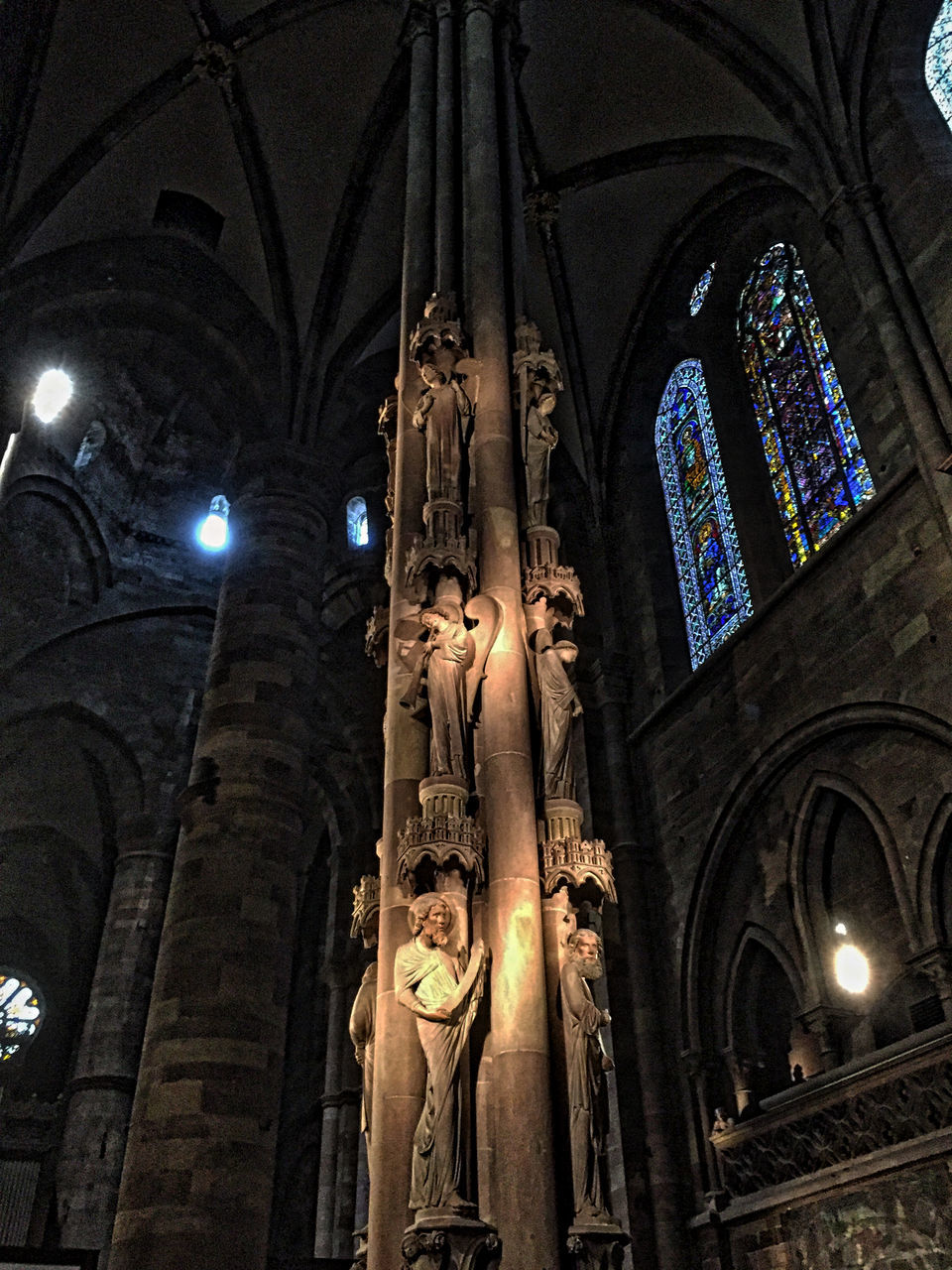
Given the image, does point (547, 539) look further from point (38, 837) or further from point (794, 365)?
point (38, 837)

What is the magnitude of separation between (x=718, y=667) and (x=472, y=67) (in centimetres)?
562

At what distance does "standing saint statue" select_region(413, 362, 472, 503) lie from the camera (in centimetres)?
597

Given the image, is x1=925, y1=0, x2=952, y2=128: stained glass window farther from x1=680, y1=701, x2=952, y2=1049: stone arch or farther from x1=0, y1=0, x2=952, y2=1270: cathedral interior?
x1=680, y1=701, x2=952, y2=1049: stone arch

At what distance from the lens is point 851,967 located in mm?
8500

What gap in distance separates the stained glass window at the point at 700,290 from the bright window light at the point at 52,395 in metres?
9.05

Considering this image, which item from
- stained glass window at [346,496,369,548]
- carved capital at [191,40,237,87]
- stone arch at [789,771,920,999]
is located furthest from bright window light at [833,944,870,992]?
carved capital at [191,40,237,87]

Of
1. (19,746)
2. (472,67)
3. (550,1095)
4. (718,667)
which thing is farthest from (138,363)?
(550,1095)

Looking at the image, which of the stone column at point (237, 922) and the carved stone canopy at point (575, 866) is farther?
the stone column at point (237, 922)

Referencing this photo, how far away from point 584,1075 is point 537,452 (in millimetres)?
3363

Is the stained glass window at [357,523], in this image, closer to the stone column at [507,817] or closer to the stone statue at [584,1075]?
the stone column at [507,817]

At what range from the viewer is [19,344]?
11961 mm

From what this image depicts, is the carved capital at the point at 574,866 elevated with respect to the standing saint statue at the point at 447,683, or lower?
lower

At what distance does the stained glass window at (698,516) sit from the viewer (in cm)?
1167

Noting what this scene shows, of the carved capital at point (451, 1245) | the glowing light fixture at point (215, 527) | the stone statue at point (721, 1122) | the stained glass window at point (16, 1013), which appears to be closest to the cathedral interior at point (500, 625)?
the carved capital at point (451, 1245)
